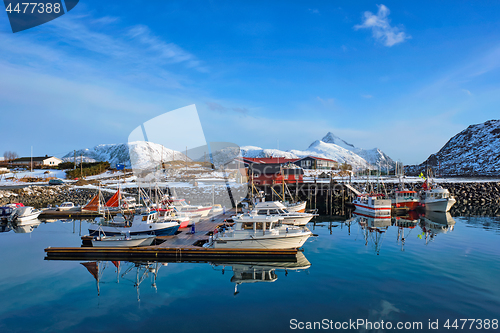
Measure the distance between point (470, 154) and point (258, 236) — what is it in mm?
171465

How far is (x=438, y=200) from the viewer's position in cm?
4338

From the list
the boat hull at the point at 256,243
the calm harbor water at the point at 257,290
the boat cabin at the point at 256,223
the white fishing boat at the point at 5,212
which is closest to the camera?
the calm harbor water at the point at 257,290

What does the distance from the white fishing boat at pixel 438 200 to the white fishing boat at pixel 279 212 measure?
25406mm

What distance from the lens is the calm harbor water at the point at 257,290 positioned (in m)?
12.1

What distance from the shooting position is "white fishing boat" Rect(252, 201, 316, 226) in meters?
22.8

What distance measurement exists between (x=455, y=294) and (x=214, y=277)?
40.7 feet

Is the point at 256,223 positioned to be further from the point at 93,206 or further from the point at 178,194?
the point at 178,194

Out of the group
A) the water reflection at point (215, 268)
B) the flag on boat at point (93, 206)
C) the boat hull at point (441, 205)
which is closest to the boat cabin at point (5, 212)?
the flag on boat at point (93, 206)

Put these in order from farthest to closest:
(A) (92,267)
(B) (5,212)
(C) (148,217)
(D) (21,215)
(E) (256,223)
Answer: (B) (5,212) → (D) (21,215) → (C) (148,217) → (E) (256,223) → (A) (92,267)

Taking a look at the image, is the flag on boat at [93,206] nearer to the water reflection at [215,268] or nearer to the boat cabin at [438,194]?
the water reflection at [215,268]

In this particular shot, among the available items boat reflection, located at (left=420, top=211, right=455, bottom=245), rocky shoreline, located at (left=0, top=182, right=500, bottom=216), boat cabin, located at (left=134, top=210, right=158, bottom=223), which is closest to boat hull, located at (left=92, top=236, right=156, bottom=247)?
boat cabin, located at (left=134, top=210, right=158, bottom=223)

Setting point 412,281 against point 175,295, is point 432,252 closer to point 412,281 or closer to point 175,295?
point 412,281

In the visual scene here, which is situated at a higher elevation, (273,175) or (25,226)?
(273,175)

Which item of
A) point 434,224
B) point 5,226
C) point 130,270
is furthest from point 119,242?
point 434,224
